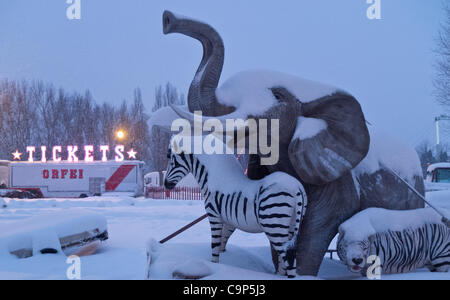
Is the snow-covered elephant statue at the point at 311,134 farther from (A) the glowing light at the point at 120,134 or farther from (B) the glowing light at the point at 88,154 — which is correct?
(B) the glowing light at the point at 88,154

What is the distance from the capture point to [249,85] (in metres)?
2.35

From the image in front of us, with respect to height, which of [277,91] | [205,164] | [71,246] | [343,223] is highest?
[277,91]

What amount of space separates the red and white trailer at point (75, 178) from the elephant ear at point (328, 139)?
1595 centimetres

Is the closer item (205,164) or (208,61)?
(208,61)

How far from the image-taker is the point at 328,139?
233 centimetres

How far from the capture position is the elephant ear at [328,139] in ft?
7.39

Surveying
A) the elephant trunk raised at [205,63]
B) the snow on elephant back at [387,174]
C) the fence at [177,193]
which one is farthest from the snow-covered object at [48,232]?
the fence at [177,193]

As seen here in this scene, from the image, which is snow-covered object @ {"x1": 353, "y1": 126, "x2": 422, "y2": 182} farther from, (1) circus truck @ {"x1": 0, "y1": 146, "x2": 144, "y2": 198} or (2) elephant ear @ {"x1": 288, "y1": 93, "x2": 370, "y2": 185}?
(1) circus truck @ {"x1": 0, "y1": 146, "x2": 144, "y2": 198}

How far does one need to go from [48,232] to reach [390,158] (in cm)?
351

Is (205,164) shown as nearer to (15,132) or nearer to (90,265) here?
(90,265)

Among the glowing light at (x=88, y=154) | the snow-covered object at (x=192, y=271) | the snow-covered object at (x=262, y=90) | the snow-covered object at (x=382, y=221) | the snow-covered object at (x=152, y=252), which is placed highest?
the snow-covered object at (x=262, y=90)
